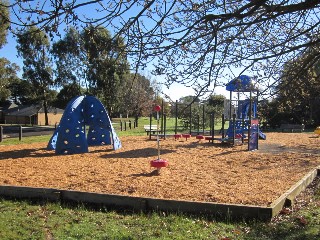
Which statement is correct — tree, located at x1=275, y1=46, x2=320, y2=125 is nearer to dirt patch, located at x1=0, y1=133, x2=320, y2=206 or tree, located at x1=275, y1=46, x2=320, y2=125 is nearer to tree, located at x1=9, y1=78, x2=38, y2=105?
dirt patch, located at x1=0, y1=133, x2=320, y2=206

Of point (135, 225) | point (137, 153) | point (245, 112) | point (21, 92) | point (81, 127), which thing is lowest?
point (135, 225)

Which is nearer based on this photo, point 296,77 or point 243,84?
point 296,77

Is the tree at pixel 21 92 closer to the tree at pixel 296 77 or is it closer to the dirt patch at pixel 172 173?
the dirt patch at pixel 172 173

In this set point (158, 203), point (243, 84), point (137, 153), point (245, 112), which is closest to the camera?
point (243, 84)

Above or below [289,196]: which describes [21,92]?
above

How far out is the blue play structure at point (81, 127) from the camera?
14.5 m

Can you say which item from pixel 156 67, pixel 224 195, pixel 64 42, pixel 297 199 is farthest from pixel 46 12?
pixel 64 42

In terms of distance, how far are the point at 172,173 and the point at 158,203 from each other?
11.5 ft

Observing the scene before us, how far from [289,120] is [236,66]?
117ft

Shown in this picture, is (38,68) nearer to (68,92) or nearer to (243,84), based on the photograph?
(68,92)

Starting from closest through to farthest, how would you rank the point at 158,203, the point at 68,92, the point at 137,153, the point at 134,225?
the point at 134,225 < the point at 158,203 < the point at 137,153 < the point at 68,92

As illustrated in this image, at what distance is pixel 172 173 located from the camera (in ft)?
31.9

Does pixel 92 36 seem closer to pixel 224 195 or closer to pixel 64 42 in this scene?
pixel 224 195

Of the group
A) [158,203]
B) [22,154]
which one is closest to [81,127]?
[22,154]
